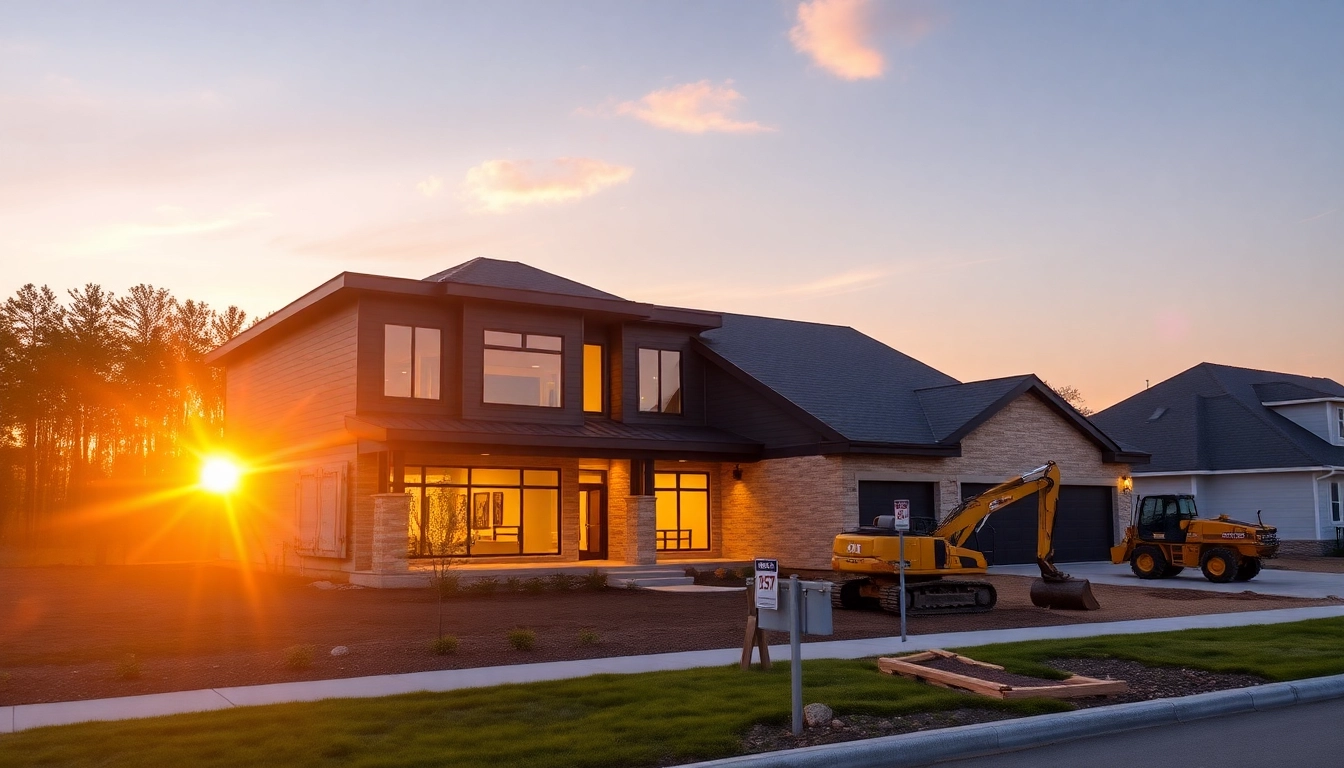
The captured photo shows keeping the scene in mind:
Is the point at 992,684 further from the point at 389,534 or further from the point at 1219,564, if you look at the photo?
the point at 1219,564

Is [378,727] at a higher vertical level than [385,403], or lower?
lower

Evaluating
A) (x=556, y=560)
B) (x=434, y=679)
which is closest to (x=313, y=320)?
(x=556, y=560)

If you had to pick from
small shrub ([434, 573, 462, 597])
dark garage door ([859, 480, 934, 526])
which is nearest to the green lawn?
small shrub ([434, 573, 462, 597])

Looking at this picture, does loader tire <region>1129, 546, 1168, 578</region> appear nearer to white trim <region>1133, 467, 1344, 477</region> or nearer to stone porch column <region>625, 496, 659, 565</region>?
stone porch column <region>625, 496, 659, 565</region>

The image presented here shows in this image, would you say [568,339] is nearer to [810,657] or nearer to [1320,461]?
[810,657]

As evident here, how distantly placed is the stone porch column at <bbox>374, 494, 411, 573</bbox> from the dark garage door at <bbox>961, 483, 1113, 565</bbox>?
1570cm

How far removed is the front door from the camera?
3225 cm

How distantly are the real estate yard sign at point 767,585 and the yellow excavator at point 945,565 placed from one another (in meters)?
9.99

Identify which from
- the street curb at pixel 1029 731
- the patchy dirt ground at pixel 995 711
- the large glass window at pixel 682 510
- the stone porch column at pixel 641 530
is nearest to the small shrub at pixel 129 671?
the patchy dirt ground at pixel 995 711

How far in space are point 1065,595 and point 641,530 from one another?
1195 cm

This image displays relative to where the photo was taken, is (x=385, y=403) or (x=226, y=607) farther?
(x=385, y=403)

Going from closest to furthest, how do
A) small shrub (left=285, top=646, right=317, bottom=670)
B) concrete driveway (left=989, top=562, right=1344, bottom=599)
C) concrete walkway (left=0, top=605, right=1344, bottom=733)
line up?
concrete walkway (left=0, top=605, right=1344, bottom=733)
small shrub (left=285, top=646, right=317, bottom=670)
concrete driveway (left=989, top=562, right=1344, bottom=599)

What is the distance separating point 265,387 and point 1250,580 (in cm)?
2835

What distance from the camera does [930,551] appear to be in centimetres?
2039
